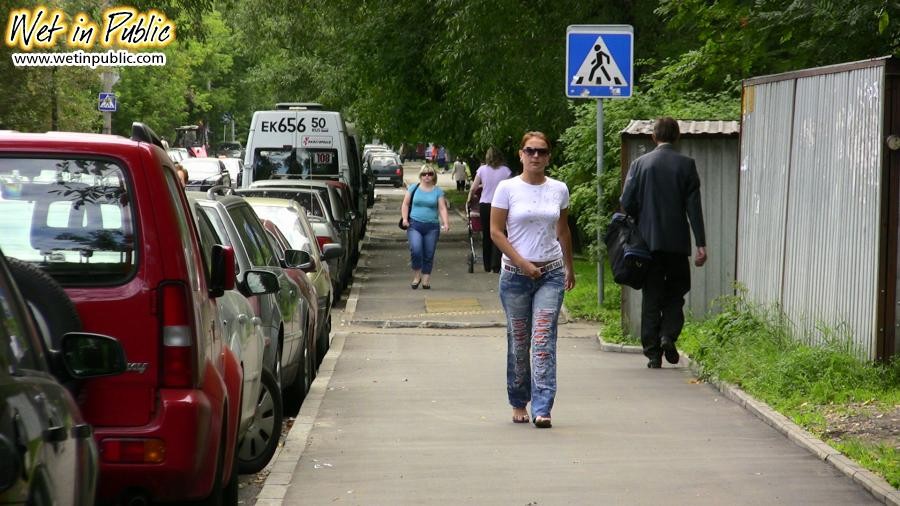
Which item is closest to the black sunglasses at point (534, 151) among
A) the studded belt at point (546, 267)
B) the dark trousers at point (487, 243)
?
the studded belt at point (546, 267)

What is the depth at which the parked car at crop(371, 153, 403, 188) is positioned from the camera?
63594 millimetres

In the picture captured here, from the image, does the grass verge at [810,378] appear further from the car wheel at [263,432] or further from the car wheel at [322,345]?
the car wheel at [322,345]

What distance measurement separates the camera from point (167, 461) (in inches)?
219

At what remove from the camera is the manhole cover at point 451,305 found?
18.2m

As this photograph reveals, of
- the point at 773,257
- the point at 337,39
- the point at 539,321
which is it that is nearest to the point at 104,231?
the point at 539,321

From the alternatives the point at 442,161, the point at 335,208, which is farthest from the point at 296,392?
the point at 442,161

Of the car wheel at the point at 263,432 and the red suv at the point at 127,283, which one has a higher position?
the red suv at the point at 127,283

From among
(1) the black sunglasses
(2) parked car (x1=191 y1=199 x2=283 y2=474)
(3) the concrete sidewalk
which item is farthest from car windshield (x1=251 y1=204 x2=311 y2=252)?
(2) parked car (x1=191 y1=199 x2=283 y2=474)

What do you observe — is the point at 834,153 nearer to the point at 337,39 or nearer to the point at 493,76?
the point at 493,76

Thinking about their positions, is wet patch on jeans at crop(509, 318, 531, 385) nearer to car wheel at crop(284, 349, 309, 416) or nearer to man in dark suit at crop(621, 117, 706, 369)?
car wheel at crop(284, 349, 309, 416)

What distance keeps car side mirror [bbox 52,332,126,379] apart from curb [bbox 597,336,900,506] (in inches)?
146

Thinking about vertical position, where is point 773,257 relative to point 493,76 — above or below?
below

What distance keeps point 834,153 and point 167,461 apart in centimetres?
614

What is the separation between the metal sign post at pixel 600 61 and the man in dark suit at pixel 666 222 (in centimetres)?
320
